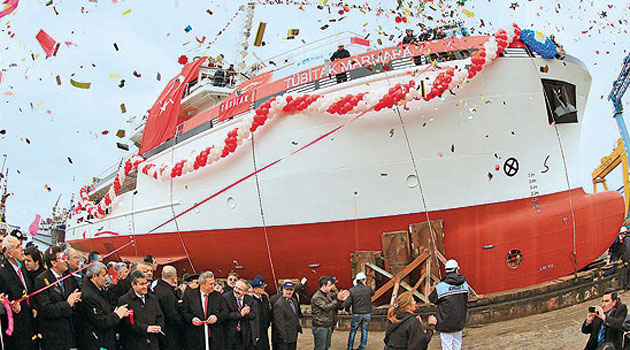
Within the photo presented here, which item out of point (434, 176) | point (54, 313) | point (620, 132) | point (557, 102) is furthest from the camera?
point (620, 132)

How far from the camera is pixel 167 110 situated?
12586 millimetres

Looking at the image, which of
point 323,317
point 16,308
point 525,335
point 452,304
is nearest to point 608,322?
point 452,304

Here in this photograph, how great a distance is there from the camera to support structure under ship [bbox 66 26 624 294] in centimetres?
793

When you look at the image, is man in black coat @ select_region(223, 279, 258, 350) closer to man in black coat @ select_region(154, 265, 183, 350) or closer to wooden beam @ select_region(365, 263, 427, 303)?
man in black coat @ select_region(154, 265, 183, 350)

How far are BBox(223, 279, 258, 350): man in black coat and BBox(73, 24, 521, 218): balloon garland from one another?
13.1 feet

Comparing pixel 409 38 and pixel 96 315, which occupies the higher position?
pixel 409 38

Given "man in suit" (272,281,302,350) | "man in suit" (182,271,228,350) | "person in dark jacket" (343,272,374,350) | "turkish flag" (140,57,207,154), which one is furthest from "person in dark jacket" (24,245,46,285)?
"turkish flag" (140,57,207,154)

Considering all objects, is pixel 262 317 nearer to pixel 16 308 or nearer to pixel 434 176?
pixel 16 308

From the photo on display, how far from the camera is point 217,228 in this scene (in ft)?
31.6

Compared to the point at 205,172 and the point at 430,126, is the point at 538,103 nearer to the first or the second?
the point at 430,126

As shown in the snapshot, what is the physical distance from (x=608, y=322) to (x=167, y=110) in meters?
11.4

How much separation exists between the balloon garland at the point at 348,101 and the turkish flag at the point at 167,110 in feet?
8.31

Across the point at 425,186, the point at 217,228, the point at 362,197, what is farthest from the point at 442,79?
the point at 217,228

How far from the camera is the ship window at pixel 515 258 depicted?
803 centimetres
